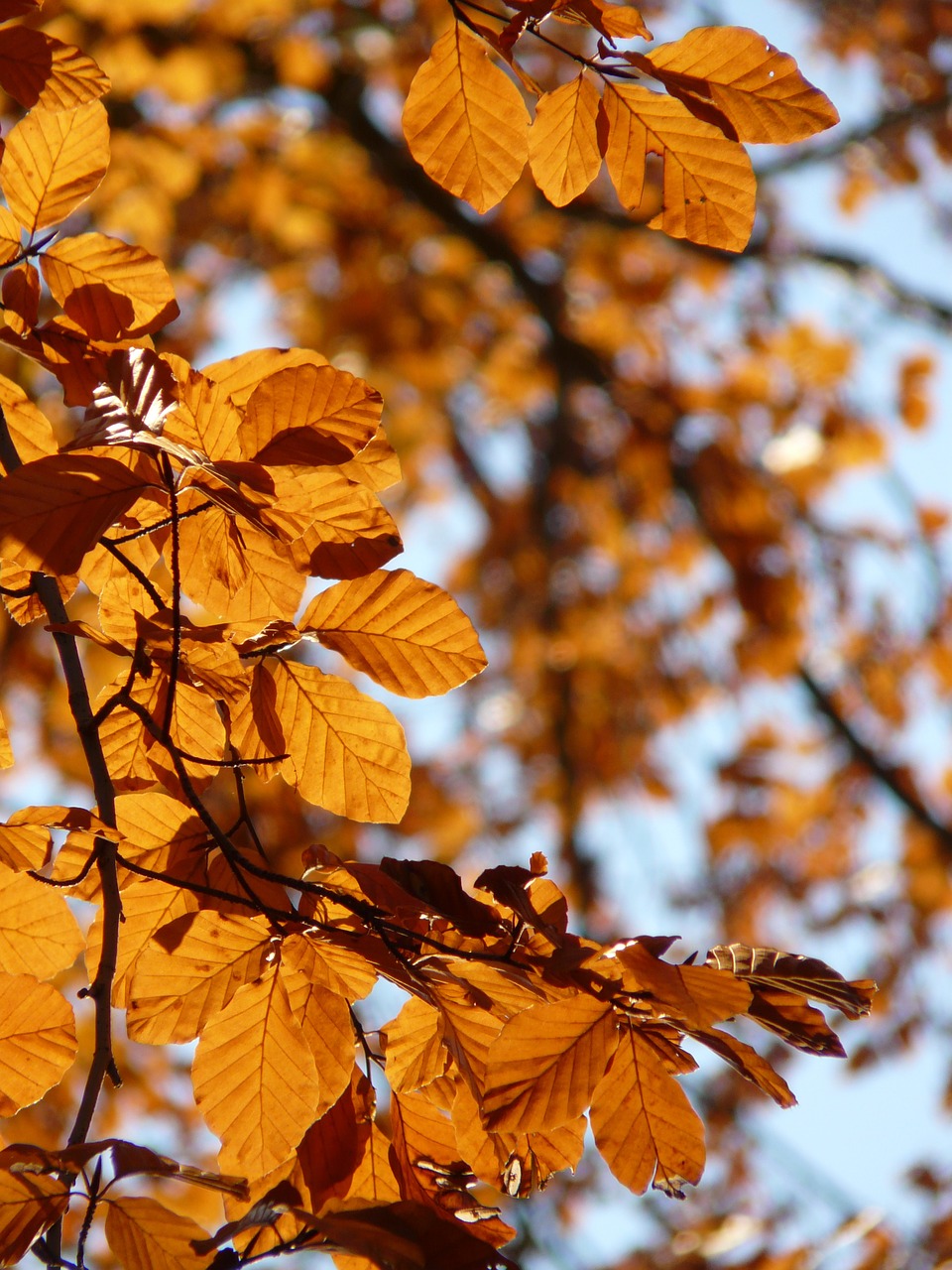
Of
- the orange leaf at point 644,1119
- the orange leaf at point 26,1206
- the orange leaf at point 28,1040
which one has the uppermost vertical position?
the orange leaf at point 28,1040

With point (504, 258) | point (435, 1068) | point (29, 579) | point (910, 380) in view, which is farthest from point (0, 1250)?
point (910, 380)

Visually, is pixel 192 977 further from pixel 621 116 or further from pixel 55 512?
pixel 621 116

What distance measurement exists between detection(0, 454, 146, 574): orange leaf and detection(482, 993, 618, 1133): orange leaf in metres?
0.32

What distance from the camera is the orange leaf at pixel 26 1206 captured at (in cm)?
51

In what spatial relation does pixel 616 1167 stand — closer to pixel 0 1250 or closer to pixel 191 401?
pixel 0 1250

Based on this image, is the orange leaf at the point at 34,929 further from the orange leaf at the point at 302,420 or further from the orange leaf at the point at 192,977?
the orange leaf at the point at 302,420

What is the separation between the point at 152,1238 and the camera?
54 cm

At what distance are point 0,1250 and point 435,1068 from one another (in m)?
0.25

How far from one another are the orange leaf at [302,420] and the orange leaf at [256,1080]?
29 cm

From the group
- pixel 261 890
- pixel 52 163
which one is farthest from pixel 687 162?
pixel 261 890

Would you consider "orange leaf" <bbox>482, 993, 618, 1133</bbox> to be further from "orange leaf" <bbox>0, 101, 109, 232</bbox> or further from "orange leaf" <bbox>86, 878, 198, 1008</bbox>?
"orange leaf" <bbox>0, 101, 109, 232</bbox>

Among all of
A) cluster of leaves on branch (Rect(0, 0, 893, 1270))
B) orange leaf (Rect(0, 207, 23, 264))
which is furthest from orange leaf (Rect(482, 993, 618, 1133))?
orange leaf (Rect(0, 207, 23, 264))

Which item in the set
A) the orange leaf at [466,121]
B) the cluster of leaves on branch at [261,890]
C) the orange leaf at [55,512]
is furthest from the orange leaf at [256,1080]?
the orange leaf at [466,121]

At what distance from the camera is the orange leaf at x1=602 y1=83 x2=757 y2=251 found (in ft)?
2.27
